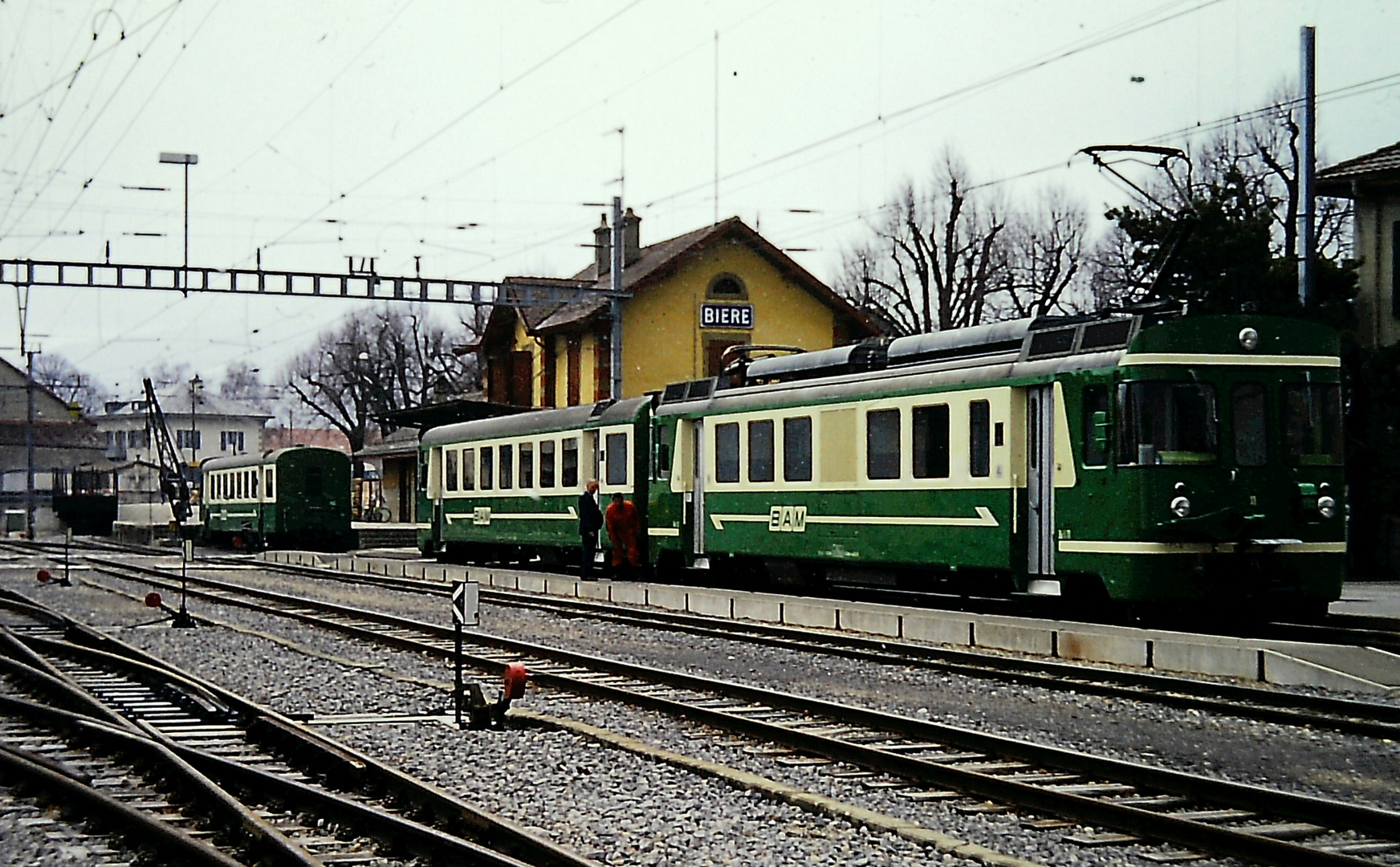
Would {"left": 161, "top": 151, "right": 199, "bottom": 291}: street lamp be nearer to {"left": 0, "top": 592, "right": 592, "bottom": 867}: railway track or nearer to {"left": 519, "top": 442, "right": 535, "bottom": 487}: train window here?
{"left": 519, "top": 442, "right": 535, "bottom": 487}: train window

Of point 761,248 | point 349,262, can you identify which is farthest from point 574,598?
point 761,248

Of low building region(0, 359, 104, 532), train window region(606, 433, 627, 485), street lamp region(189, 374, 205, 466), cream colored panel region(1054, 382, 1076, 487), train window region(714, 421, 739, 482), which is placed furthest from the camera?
low building region(0, 359, 104, 532)

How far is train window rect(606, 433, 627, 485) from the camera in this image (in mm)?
26531

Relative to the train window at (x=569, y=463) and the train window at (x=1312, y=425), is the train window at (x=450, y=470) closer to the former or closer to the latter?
the train window at (x=569, y=463)

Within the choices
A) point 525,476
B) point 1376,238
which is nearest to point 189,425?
point 525,476

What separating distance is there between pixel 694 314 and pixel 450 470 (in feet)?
51.6

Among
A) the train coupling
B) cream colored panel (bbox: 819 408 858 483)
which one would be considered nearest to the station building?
cream colored panel (bbox: 819 408 858 483)

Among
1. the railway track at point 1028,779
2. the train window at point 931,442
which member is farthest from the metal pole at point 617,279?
the railway track at point 1028,779

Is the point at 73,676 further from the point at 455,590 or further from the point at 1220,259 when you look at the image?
the point at 1220,259

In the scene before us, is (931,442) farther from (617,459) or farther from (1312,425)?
(617,459)

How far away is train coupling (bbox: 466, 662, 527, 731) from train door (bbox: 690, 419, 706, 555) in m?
12.1

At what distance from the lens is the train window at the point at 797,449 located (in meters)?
20.8

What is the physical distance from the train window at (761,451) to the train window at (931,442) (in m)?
3.48

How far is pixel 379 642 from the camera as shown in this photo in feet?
58.3
